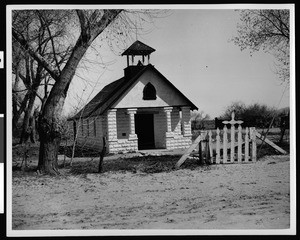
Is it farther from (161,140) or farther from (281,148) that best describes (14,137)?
(281,148)

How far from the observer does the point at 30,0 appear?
704cm

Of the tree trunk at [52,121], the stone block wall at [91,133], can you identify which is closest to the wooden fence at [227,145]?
the stone block wall at [91,133]

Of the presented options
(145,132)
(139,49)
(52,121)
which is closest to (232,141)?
(145,132)

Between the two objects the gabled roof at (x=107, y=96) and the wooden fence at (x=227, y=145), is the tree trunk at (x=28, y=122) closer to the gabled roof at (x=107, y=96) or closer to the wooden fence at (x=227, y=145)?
the gabled roof at (x=107, y=96)

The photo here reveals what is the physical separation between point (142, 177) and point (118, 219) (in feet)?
3.87

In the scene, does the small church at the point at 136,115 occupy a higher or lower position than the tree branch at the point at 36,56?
lower

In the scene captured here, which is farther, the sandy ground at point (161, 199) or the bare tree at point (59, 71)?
the bare tree at point (59, 71)

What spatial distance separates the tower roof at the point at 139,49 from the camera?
789cm

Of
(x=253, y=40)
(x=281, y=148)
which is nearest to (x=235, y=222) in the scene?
(x=281, y=148)

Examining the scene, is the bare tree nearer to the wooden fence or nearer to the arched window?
the arched window

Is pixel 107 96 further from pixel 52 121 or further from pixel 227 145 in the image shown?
pixel 227 145

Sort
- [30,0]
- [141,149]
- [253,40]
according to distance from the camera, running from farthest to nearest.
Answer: [141,149], [253,40], [30,0]

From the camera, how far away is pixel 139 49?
7934 millimetres

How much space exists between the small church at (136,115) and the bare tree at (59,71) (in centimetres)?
52
